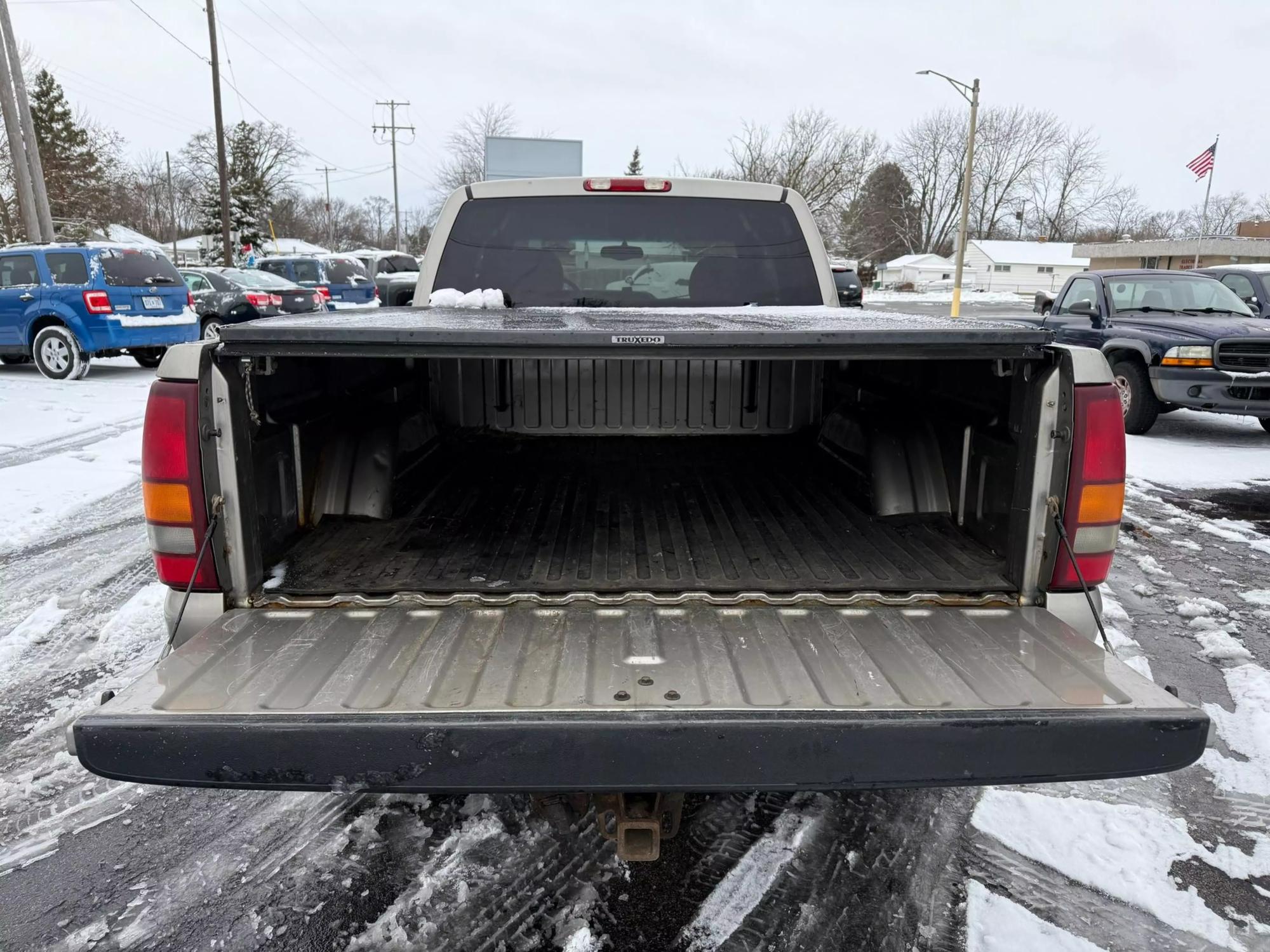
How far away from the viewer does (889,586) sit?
2482 millimetres

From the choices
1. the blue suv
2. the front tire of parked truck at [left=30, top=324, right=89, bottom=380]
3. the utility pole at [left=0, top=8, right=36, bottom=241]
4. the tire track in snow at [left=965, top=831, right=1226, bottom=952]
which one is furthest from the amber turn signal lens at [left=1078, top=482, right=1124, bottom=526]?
the utility pole at [left=0, top=8, right=36, bottom=241]

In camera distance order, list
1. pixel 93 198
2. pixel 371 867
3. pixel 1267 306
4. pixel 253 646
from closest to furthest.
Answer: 1. pixel 253 646
2. pixel 371 867
3. pixel 1267 306
4. pixel 93 198

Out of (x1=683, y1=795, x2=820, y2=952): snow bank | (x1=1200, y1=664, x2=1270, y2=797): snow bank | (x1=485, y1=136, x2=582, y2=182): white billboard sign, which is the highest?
(x1=485, y1=136, x2=582, y2=182): white billboard sign

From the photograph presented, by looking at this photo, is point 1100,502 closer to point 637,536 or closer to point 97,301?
point 637,536

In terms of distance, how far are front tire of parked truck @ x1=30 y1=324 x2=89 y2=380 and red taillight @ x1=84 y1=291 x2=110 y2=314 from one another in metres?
0.55

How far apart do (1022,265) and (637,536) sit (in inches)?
2844

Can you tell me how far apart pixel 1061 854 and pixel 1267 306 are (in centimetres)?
1211

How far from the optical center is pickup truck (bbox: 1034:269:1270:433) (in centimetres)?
830

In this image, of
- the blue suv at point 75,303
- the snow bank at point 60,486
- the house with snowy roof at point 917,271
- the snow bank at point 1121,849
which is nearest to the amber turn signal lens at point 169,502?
the snow bank at point 1121,849

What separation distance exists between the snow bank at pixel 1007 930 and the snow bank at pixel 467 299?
283cm

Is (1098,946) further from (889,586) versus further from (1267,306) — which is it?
(1267,306)

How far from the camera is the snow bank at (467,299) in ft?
11.9

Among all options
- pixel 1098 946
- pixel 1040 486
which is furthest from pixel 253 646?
pixel 1098 946

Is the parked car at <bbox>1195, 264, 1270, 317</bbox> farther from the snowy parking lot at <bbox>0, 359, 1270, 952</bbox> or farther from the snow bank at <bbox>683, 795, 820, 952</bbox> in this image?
the snow bank at <bbox>683, 795, 820, 952</bbox>
